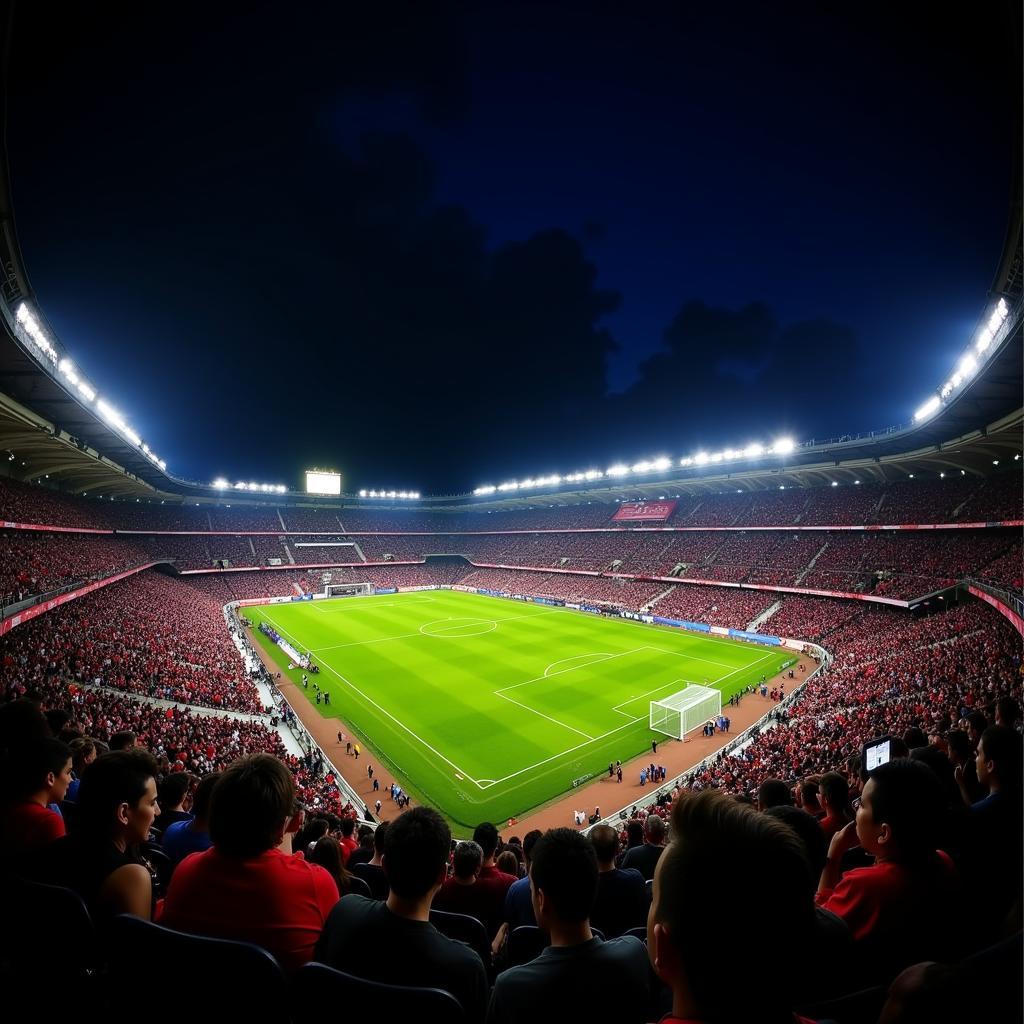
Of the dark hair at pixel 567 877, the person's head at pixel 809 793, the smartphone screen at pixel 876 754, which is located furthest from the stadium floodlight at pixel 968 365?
the dark hair at pixel 567 877

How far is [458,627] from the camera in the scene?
5034 cm

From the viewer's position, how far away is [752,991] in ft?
4.83

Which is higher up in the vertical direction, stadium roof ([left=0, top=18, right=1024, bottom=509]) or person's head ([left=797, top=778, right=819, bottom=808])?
stadium roof ([left=0, top=18, right=1024, bottom=509])

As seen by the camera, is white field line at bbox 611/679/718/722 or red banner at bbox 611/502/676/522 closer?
white field line at bbox 611/679/718/722

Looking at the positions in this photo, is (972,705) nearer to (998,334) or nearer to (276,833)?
(998,334)

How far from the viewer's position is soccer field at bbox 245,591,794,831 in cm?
2223

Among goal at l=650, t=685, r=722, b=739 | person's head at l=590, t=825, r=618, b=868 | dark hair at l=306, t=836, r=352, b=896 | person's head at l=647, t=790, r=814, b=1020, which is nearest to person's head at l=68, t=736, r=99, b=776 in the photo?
dark hair at l=306, t=836, r=352, b=896

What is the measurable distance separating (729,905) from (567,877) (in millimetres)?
1472

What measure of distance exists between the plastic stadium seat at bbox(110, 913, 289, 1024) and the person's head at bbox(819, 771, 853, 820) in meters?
5.54

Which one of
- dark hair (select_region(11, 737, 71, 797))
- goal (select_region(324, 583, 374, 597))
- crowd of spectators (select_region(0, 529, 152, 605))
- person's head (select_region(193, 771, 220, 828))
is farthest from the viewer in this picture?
goal (select_region(324, 583, 374, 597))

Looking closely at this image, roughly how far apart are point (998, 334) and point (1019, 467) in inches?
935

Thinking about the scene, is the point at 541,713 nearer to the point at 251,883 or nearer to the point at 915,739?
the point at 915,739

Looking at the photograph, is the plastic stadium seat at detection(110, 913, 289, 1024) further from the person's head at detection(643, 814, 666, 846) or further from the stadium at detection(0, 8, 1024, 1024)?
the person's head at detection(643, 814, 666, 846)

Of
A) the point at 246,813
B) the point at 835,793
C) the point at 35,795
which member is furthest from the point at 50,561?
the point at 835,793
